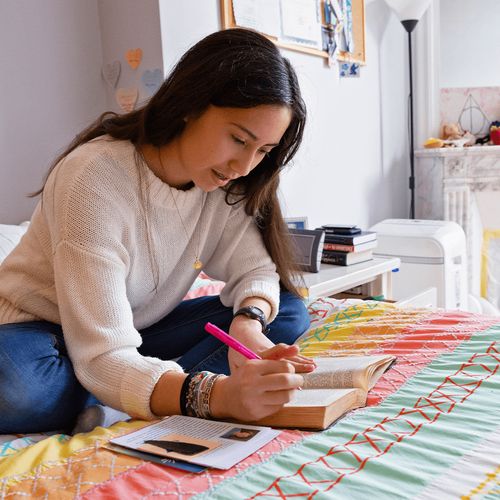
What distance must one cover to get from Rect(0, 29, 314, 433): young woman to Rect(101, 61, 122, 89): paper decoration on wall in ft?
2.57

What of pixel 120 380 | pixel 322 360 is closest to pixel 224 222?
pixel 322 360

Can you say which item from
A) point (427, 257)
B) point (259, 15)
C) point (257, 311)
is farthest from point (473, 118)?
point (257, 311)

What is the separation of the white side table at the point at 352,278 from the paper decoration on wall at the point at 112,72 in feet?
2.64

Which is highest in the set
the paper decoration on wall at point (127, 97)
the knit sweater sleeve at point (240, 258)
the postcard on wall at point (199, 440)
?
the paper decoration on wall at point (127, 97)

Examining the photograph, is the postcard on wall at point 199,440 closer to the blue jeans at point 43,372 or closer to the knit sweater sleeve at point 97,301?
the knit sweater sleeve at point 97,301

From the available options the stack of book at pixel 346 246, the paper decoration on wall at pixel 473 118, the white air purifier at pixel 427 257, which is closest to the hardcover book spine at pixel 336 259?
the stack of book at pixel 346 246

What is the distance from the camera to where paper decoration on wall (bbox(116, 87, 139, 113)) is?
1946 millimetres

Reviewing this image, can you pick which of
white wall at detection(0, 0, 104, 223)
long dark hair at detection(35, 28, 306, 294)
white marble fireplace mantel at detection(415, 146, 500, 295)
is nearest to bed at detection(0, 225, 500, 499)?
long dark hair at detection(35, 28, 306, 294)

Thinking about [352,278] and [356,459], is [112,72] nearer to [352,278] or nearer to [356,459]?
[352,278]

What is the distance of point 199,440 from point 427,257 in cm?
196

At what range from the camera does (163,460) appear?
0.80 meters

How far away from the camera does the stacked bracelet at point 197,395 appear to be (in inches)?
36.0

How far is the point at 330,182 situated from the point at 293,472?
2.05 meters

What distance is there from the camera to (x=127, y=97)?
196cm
